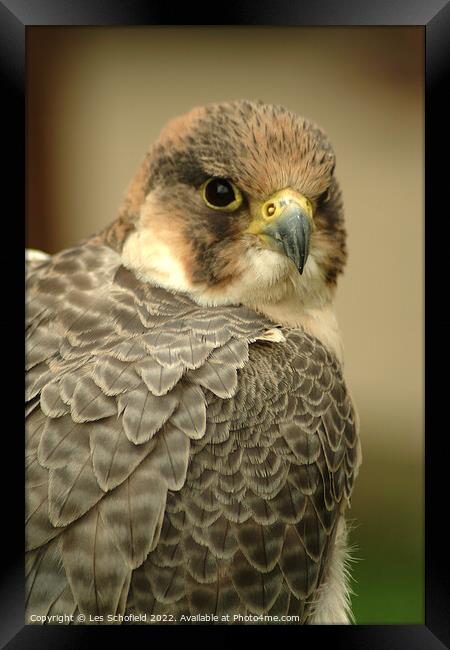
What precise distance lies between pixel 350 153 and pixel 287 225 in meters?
0.46

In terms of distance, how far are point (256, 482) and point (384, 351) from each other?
61 centimetres

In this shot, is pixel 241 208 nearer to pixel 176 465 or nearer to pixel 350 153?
pixel 350 153

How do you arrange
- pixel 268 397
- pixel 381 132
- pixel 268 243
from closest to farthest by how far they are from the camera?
pixel 268 397, pixel 268 243, pixel 381 132

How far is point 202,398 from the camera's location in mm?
1568

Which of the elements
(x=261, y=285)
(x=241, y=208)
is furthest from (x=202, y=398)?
(x=241, y=208)

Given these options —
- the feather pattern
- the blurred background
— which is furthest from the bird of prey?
the blurred background

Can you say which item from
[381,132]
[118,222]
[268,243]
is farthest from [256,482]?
[381,132]

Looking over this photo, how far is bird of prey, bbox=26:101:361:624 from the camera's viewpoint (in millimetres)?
Result: 1518

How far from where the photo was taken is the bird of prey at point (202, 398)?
1.52m

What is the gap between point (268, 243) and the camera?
1733 millimetres

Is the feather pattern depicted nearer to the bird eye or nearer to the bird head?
the bird head
